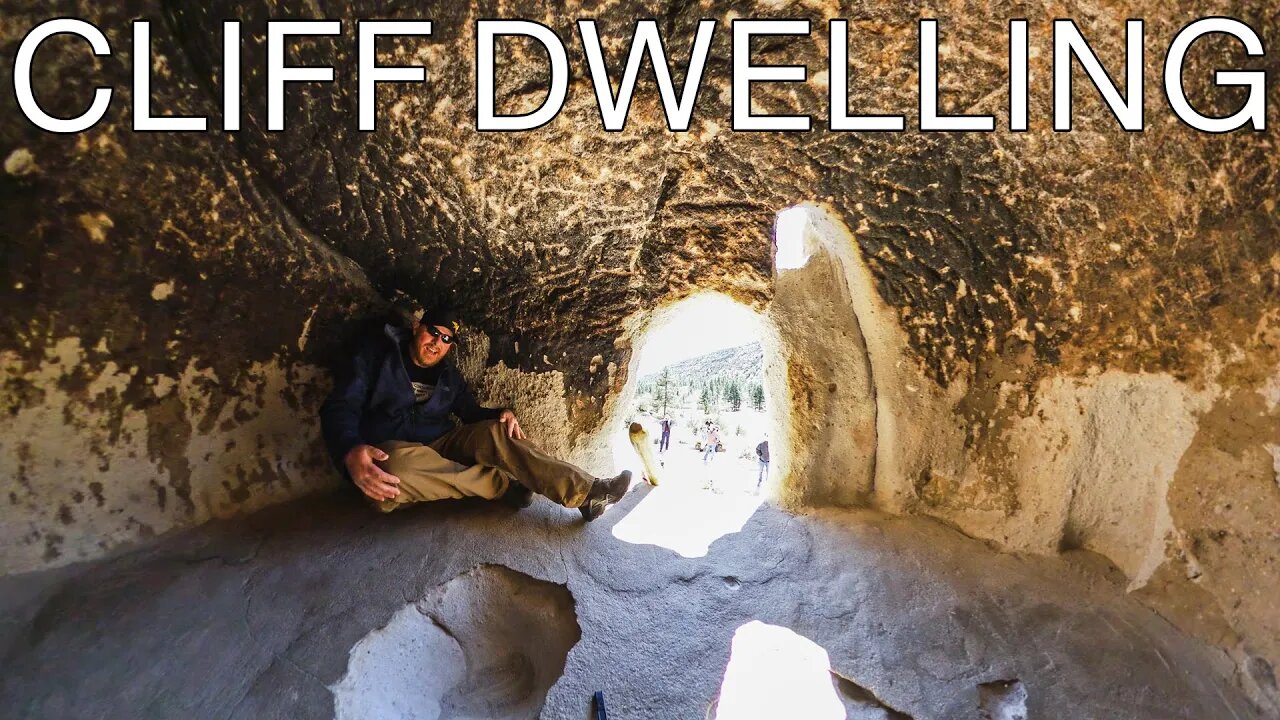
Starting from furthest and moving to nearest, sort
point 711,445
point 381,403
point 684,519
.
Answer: point 711,445 < point 684,519 < point 381,403

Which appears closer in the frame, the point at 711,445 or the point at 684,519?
the point at 684,519

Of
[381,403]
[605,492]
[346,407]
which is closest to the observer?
[346,407]

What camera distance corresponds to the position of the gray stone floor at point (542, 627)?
1.53 m

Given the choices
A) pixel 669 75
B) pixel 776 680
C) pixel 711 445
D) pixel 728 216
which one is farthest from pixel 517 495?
pixel 711 445

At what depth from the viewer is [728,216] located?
2.84 m

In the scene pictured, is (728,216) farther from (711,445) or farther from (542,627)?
(711,445)

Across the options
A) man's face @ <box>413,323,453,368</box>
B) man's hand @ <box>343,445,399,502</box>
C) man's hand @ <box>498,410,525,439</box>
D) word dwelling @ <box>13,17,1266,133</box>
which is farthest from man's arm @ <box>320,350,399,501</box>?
word dwelling @ <box>13,17,1266,133</box>

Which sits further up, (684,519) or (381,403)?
(381,403)

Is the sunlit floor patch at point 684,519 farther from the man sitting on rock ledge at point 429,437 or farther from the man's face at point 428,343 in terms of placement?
the man's face at point 428,343

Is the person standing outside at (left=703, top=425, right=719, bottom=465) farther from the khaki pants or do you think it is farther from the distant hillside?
the khaki pants

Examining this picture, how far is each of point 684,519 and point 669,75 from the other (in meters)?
2.08

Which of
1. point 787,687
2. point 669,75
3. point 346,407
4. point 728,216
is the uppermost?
point 669,75

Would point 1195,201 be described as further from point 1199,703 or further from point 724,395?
point 724,395

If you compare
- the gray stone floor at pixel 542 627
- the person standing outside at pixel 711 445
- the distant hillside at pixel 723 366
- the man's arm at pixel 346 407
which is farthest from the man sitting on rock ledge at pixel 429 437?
the distant hillside at pixel 723 366
